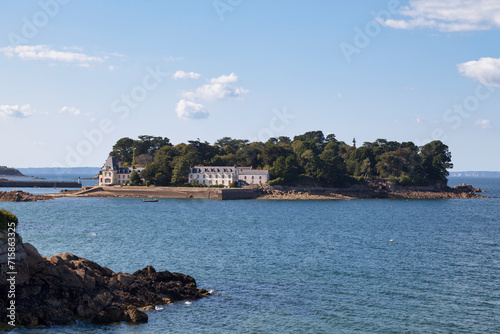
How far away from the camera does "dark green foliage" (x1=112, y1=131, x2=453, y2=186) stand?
438 feet

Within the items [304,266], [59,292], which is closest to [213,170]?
[304,266]

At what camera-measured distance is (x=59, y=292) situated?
25172mm

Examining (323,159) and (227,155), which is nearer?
(323,159)

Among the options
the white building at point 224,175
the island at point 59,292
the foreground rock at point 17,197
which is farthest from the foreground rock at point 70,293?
Answer: the white building at point 224,175

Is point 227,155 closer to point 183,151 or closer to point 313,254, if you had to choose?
point 183,151

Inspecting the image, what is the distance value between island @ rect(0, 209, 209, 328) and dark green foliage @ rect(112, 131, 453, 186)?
330 feet

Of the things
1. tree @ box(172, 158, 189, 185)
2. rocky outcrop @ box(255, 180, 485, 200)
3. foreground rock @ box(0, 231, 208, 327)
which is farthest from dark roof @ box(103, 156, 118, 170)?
foreground rock @ box(0, 231, 208, 327)

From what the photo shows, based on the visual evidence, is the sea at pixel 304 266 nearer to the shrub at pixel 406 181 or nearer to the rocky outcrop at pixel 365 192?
the rocky outcrop at pixel 365 192

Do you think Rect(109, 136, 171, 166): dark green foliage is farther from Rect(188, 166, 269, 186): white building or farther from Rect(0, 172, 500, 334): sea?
Rect(0, 172, 500, 334): sea

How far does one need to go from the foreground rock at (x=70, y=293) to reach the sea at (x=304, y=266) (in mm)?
867

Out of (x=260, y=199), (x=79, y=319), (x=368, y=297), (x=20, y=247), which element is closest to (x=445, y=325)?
(x=368, y=297)

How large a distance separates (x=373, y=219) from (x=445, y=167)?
88406mm

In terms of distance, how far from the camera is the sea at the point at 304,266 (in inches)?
1004

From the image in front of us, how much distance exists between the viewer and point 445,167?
154m
